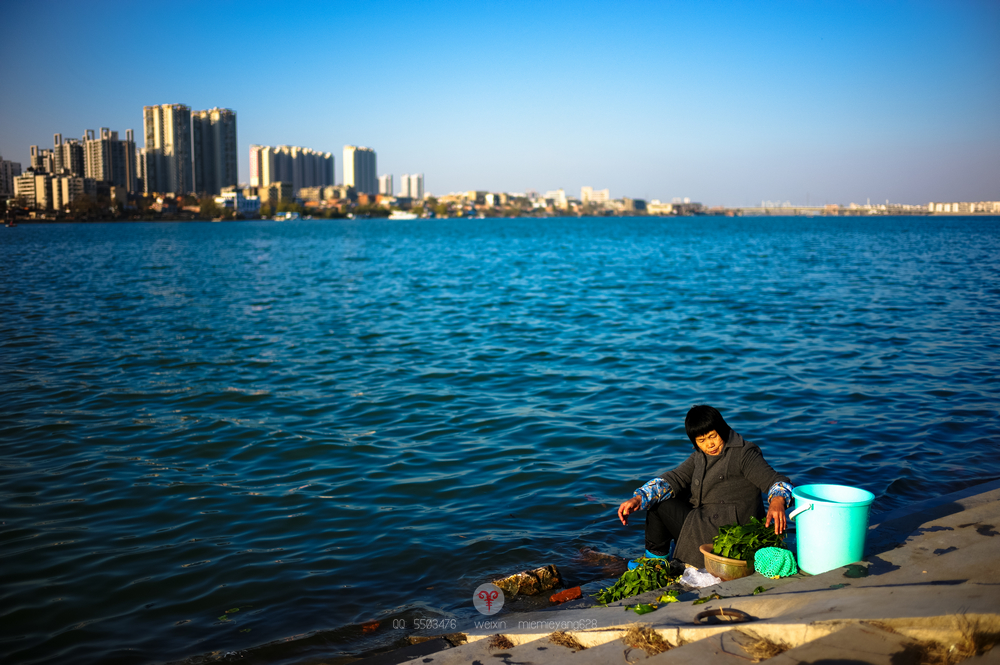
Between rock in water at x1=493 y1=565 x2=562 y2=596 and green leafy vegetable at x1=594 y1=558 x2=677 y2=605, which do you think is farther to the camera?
rock in water at x1=493 y1=565 x2=562 y2=596

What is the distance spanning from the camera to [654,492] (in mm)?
5355

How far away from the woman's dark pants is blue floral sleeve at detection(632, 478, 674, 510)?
8 cm

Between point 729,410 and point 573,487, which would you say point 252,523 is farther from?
point 729,410

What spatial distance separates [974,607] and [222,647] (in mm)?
4911

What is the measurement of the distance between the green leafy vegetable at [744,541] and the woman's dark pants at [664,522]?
410mm

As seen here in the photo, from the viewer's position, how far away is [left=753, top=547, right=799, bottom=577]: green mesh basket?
4.88 m

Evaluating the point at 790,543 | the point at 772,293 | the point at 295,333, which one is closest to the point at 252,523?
the point at 790,543

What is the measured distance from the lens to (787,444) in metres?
9.51

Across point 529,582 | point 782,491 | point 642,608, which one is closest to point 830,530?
point 782,491

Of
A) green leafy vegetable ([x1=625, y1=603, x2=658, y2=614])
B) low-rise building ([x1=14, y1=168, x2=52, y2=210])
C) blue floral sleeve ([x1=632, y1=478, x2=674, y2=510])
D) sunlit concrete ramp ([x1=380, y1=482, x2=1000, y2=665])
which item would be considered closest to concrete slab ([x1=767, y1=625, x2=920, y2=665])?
sunlit concrete ramp ([x1=380, y1=482, x2=1000, y2=665])

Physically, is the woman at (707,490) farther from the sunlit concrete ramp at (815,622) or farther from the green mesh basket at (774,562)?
the sunlit concrete ramp at (815,622)

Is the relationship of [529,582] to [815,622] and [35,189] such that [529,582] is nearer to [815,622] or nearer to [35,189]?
[815,622]

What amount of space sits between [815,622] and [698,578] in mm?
1304

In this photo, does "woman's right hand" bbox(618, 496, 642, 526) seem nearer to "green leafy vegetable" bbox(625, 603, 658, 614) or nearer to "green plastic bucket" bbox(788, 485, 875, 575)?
"green leafy vegetable" bbox(625, 603, 658, 614)
